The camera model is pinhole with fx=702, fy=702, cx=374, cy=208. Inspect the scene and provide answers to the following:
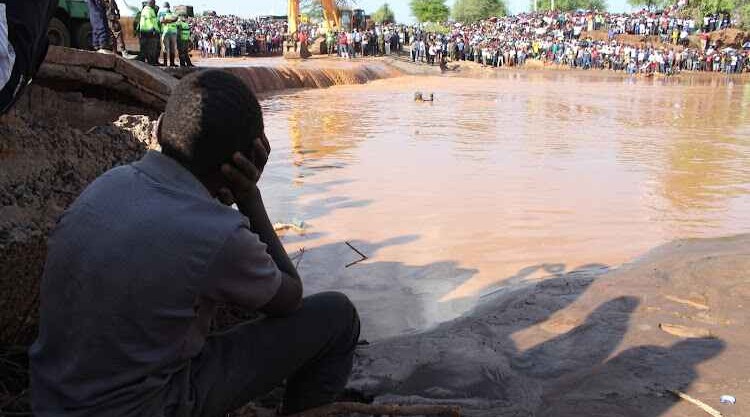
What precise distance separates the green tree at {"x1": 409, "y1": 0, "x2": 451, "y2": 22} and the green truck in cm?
5213

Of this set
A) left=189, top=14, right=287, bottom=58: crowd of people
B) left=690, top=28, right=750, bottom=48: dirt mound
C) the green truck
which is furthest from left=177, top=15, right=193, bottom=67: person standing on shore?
left=690, top=28, right=750, bottom=48: dirt mound

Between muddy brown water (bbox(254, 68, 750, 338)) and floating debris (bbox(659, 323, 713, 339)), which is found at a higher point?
floating debris (bbox(659, 323, 713, 339))

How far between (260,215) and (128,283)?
54 centimetres

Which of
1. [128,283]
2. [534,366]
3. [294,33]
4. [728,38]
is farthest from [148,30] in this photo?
[728,38]

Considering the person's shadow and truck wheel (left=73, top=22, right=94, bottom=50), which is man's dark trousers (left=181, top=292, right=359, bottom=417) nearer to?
the person's shadow

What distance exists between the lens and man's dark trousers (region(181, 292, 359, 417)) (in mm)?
1757

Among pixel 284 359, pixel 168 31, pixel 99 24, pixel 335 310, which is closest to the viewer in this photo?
pixel 284 359

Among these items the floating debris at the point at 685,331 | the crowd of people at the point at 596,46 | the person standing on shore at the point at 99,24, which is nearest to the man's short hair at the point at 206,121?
the floating debris at the point at 685,331

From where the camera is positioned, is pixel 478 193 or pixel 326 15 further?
pixel 326 15

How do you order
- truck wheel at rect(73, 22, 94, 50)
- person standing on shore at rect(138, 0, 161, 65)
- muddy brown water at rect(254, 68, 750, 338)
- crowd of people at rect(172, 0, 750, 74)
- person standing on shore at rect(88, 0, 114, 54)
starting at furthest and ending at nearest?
crowd of people at rect(172, 0, 750, 74), person standing on shore at rect(138, 0, 161, 65), truck wheel at rect(73, 22, 94, 50), person standing on shore at rect(88, 0, 114, 54), muddy brown water at rect(254, 68, 750, 338)

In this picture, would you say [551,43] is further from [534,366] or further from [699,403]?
[699,403]

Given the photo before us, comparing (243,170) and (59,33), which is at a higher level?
(59,33)

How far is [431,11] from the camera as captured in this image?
2368 inches

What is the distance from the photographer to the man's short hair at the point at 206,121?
1.58 meters
